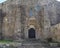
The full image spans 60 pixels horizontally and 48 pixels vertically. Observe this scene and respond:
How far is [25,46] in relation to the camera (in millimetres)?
18766

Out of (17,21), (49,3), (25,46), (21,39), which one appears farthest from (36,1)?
(25,46)

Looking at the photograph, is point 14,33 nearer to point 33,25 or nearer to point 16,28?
point 16,28

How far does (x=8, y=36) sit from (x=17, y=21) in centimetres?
216

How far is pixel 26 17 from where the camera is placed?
22578 mm

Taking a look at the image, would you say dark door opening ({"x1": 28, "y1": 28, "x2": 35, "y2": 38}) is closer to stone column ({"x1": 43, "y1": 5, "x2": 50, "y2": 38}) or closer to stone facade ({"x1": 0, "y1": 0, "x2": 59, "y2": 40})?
stone facade ({"x1": 0, "y1": 0, "x2": 59, "y2": 40})

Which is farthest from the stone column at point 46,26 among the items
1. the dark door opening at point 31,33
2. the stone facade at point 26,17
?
the dark door opening at point 31,33

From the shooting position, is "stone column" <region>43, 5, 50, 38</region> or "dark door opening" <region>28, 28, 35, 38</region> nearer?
"stone column" <region>43, 5, 50, 38</region>

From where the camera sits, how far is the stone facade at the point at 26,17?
22.3 metres

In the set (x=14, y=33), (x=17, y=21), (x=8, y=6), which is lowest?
(x=14, y=33)

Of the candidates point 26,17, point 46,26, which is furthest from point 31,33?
point 46,26

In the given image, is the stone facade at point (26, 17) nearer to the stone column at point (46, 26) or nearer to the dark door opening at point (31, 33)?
the stone column at point (46, 26)

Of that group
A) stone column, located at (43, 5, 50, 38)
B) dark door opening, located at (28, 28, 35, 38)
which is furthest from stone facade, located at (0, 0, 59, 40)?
dark door opening, located at (28, 28, 35, 38)

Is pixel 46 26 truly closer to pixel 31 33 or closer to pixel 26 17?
pixel 31 33

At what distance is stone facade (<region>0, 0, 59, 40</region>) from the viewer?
22266mm
